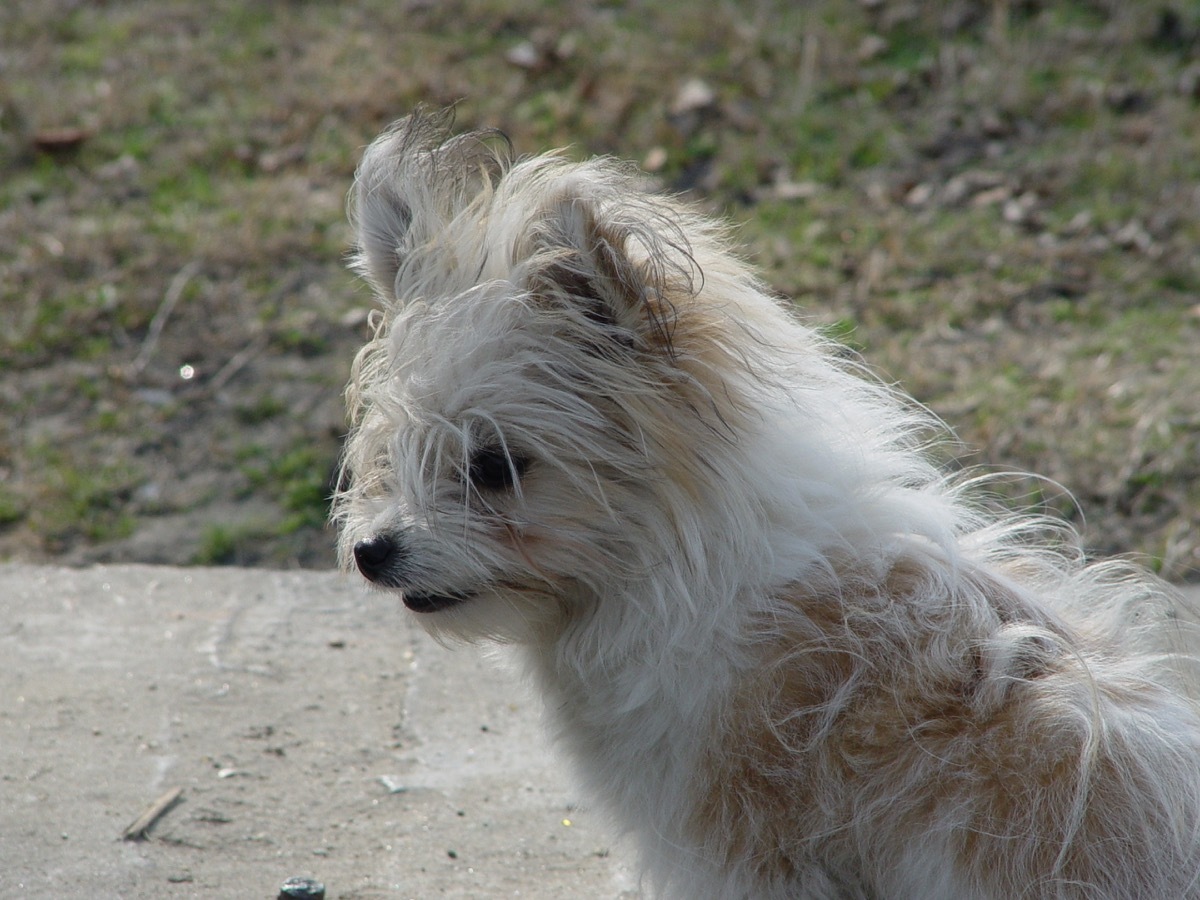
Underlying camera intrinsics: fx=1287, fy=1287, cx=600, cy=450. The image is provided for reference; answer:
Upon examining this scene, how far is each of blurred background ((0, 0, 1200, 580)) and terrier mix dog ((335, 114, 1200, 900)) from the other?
2.08 meters

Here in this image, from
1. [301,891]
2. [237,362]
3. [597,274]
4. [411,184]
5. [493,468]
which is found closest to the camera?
[597,274]

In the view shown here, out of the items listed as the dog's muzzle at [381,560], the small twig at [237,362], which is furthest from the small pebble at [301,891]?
the small twig at [237,362]

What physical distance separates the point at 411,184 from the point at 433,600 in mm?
885

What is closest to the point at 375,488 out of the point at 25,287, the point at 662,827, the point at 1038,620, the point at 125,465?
the point at 662,827

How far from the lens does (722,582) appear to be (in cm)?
253

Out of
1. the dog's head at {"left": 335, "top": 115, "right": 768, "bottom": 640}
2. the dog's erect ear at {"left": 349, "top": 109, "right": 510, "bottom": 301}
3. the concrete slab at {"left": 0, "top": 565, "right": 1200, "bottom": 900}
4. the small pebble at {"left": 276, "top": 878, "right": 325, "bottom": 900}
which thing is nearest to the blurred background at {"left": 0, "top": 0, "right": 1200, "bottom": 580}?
the concrete slab at {"left": 0, "top": 565, "right": 1200, "bottom": 900}

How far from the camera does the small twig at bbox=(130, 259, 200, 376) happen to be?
5.55m

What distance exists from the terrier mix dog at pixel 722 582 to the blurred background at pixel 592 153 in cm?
208

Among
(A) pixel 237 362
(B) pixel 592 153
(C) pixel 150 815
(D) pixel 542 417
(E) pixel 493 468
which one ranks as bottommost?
(A) pixel 237 362

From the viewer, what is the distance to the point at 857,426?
2.73 metres

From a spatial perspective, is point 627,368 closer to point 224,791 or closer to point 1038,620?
point 1038,620

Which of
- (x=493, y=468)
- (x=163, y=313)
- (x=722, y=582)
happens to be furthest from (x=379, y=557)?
(x=163, y=313)

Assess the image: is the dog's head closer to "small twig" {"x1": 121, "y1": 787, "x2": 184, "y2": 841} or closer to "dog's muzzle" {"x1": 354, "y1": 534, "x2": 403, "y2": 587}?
"dog's muzzle" {"x1": 354, "y1": 534, "x2": 403, "y2": 587}

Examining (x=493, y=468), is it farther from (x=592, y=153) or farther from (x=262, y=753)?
(x=592, y=153)
